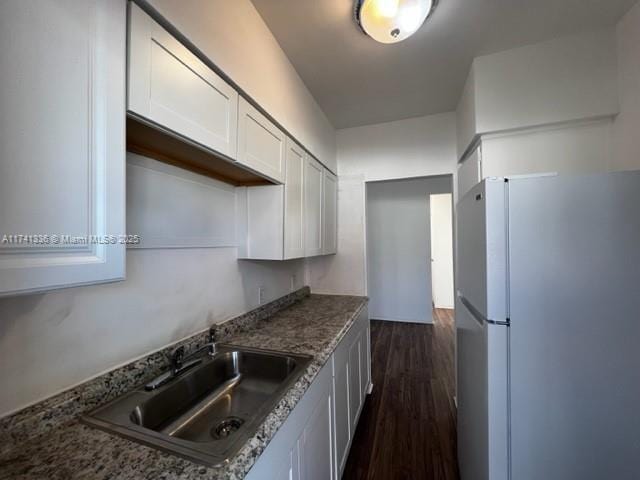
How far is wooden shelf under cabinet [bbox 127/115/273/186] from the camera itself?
89cm

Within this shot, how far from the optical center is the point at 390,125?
2635 mm

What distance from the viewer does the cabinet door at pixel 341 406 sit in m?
1.44

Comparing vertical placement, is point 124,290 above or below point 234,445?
above

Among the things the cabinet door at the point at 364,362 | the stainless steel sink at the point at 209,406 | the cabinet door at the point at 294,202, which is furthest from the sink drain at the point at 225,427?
the cabinet door at the point at 364,362

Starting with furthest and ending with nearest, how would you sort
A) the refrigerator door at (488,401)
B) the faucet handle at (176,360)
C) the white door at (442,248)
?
the white door at (442,248)
the faucet handle at (176,360)
the refrigerator door at (488,401)

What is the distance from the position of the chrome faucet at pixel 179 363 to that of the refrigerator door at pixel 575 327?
50.1 inches

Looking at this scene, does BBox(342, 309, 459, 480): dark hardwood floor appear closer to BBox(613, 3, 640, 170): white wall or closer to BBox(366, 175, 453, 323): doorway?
BBox(366, 175, 453, 323): doorway

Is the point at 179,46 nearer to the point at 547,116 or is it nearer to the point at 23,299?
the point at 23,299

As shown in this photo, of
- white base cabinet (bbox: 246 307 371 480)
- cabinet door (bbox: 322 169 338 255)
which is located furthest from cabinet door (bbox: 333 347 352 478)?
cabinet door (bbox: 322 169 338 255)

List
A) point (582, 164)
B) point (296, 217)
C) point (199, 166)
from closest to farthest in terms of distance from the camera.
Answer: point (199, 166)
point (582, 164)
point (296, 217)

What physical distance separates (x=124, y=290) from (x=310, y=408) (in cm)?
87

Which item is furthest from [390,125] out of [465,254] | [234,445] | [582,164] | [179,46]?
[234,445]

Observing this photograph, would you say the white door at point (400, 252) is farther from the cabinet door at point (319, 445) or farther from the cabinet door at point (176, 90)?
the cabinet door at point (176, 90)

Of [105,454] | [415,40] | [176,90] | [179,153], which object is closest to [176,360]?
[105,454]
